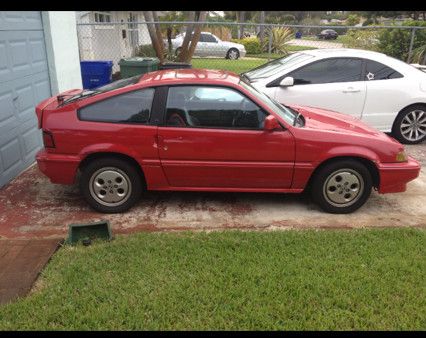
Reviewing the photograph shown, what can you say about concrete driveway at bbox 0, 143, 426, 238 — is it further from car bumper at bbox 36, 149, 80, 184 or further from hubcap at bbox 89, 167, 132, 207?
car bumper at bbox 36, 149, 80, 184

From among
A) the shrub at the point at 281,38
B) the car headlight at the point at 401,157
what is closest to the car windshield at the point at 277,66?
the car headlight at the point at 401,157

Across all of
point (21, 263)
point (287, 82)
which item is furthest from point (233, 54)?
point (21, 263)

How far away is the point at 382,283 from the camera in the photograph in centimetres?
325

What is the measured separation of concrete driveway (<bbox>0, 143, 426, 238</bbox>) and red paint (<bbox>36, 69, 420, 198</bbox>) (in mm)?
329

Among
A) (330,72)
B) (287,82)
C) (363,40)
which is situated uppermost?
(363,40)

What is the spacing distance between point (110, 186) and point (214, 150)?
3.94 feet

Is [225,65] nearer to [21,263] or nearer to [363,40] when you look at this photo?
[363,40]

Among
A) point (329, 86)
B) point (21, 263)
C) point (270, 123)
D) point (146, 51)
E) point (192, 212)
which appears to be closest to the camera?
point (21, 263)

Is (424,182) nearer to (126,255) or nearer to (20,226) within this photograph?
(126,255)

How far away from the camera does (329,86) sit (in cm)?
684

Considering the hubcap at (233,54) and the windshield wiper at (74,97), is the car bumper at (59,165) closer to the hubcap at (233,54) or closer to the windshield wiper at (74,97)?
the windshield wiper at (74,97)

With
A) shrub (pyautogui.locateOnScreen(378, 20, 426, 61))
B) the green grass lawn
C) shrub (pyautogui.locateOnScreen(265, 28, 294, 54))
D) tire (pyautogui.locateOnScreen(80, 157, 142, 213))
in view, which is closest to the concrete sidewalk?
the green grass lawn

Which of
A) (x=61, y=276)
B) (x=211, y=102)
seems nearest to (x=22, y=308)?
(x=61, y=276)

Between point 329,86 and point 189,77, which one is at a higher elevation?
point 189,77
